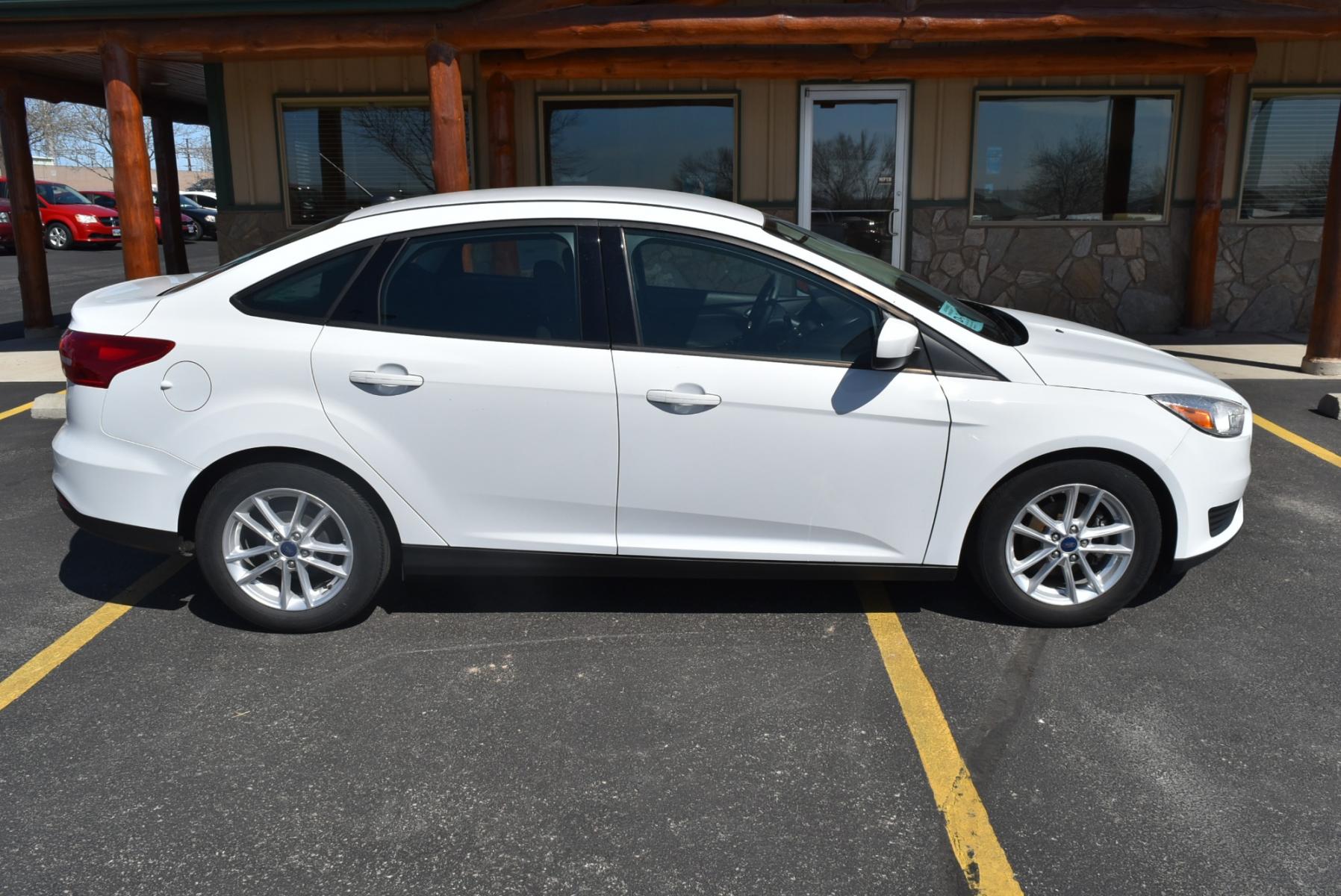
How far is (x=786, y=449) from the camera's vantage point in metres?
3.99

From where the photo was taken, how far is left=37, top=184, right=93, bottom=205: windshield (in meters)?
26.8

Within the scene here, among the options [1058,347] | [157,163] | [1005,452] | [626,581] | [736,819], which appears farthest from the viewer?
[157,163]

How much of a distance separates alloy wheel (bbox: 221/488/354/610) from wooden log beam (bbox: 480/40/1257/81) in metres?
6.73

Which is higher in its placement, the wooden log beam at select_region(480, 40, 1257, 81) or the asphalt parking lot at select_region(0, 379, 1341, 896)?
the wooden log beam at select_region(480, 40, 1257, 81)

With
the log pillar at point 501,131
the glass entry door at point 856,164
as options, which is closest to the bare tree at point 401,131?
the log pillar at point 501,131

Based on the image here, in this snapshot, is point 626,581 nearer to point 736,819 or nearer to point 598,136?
point 736,819

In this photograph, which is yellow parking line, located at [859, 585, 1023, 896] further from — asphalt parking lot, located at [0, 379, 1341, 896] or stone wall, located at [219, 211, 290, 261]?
stone wall, located at [219, 211, 290, 261]

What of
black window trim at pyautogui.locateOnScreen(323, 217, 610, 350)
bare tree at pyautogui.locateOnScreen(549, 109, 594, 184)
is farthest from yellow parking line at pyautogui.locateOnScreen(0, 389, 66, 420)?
bare tree at pyautogui.locateOnScreen(549, 109, 594, 184)

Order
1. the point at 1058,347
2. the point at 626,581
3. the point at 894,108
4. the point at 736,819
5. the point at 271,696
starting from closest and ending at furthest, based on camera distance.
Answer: the point at 736,819
the point at 271,696
the point at 1058,347
the point at 626,581
the point at 894,108

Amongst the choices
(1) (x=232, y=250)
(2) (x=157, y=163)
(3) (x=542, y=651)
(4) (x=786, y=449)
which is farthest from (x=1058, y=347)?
(2) (x=157, y=163)

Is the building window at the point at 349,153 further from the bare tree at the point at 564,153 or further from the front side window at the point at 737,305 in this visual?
the front side window at the point at 737,305

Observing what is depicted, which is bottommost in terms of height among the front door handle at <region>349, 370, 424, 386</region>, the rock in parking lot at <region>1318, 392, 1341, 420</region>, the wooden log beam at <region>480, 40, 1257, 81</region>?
the rock in parking lot at <region>1318, 392, 1341, 420</region>

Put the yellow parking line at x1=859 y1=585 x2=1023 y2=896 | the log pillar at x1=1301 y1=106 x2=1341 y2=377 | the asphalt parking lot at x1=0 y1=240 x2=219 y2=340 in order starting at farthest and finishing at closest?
the asphalt parking lot at x1=0 y1=240 x2=219 y2=340 < the log pillar at x1=1301 y1=106 x2=1341 y2=377 < the yellow parking line at x1=859 y1=585 x2=1023 y2=896

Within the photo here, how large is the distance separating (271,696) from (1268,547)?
4.43 m
